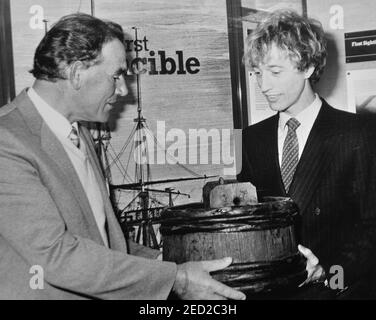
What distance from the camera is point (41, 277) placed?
4.84ft

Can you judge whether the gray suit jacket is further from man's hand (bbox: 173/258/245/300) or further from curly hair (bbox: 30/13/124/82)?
curly hair (bbox: 30/13/124/82)

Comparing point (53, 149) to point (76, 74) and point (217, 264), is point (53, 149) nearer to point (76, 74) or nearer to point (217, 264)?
point (76, 74)

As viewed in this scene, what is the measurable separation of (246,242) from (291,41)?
35.6 inches

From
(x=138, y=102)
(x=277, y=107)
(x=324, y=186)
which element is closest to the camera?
(x=324, y=186)

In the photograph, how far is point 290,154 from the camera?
77.9 inches

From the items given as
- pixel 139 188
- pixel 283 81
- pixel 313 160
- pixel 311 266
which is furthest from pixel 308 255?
pixel 139 188

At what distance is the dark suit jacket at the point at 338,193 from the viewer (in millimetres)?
1840

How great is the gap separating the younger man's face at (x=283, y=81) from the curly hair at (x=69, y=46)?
0.69 metres

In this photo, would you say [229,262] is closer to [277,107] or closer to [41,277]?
[41,277]

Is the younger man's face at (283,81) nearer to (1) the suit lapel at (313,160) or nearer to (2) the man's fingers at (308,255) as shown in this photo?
(1) the suit lapel at (313,160)

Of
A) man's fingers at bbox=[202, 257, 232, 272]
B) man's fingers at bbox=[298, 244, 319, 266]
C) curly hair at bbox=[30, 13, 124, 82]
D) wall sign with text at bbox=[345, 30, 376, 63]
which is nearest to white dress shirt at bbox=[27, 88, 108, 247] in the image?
curly hair at bbox=[30, 13, 124, 82]

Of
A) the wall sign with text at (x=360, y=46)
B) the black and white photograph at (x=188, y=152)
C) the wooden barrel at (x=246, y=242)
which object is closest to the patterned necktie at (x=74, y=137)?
the black and white photograph at (x=188, y=152)

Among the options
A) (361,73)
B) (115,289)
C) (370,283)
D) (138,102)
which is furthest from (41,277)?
(361,73)

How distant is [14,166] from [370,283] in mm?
1449
